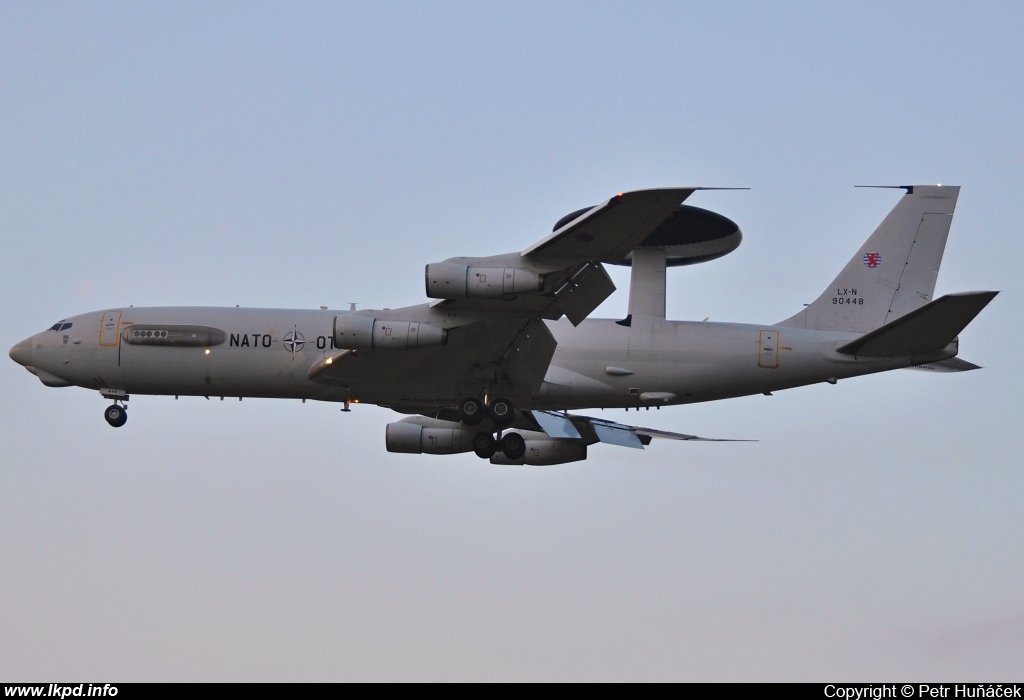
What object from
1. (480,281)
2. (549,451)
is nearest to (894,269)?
(549,451)

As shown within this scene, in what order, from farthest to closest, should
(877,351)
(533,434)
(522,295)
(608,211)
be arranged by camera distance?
(533,434) < (877,351) < (522,295) < (608,211)

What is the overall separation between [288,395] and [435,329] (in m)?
6.12

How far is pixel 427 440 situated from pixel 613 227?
15.1 meters

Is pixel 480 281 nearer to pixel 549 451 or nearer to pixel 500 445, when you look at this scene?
pixel 500 445

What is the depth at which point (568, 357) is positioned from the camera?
3669 centimetres

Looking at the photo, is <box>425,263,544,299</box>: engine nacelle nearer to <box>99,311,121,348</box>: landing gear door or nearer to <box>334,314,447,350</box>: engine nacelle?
<box>334,314,447,350</box>: engine nacelle

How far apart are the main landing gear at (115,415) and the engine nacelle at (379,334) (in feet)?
31.4

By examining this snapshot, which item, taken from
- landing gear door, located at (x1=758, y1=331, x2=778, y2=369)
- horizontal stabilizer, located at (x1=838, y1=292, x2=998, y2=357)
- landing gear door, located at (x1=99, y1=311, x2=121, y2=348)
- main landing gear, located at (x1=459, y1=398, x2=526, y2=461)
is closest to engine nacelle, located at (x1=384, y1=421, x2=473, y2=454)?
main landing gear, located at (x1=459, y1=398, x2=526, y2=461)

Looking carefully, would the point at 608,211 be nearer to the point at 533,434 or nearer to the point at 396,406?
the point at 396,406

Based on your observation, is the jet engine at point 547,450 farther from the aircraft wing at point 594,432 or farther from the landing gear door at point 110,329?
the landing gear door at point 110,329

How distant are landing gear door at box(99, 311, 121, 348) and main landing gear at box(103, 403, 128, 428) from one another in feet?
8.30

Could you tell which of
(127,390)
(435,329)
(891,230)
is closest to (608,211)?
(435,329)

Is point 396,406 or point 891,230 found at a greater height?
point 891,230

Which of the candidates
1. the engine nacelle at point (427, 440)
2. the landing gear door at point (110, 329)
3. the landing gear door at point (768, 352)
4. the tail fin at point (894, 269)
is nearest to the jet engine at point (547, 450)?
the engine nacelle at point (427, 440)
